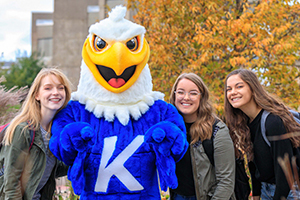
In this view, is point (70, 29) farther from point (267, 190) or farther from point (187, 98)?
point (267, 190)

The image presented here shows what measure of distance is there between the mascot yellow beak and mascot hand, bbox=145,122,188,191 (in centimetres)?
51

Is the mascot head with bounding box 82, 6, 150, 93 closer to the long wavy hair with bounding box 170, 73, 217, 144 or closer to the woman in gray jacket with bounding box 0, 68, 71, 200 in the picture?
the woman in gray jacket with bounding box 0, 68, 71, 200

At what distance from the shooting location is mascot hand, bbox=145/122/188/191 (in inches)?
86.9

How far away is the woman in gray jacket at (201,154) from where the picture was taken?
2.48 meters

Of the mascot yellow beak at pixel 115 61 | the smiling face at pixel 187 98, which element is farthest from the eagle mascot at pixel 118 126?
the smiling face at pixel 187 98

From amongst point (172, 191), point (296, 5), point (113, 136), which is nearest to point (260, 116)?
point (172, 191)

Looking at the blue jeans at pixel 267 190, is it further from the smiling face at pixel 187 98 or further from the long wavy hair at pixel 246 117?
the smiling face at pixel 187 98

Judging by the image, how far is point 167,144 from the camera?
2.22 metres

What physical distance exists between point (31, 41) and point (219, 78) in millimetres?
28245

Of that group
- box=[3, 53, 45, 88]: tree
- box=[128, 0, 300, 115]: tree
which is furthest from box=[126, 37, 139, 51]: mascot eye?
box=[3, 53, 45, 88]: tree

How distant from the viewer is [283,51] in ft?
16.4

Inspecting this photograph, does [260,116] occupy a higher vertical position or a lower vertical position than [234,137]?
higher

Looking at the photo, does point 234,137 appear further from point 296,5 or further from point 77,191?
point 296,5

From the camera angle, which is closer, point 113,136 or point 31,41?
point 113,136
